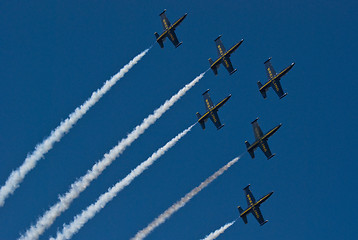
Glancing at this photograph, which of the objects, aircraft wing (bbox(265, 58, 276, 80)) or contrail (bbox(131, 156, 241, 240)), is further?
aircraft wing (bbox(265, 58, 276, 80))

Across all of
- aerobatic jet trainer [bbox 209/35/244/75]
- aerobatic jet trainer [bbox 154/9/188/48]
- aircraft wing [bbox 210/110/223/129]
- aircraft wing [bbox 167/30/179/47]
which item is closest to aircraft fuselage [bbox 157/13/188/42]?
aerobatic jet trainer [bbox 154/9/188/48]

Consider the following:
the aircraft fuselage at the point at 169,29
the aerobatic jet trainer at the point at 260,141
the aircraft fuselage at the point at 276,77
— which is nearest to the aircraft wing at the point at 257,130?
the aerobatic jet trainer at the point at 260,141

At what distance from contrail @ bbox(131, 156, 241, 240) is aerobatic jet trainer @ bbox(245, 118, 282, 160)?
3.25 metres

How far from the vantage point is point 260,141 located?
94.5 meters

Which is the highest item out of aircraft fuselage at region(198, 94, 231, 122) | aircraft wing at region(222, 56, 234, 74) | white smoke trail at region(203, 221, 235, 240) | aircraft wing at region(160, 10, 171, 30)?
aircraft wing at region(160, 10, 171, 30)

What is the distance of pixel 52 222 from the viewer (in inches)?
3253

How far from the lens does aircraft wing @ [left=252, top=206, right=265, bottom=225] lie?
9419cm

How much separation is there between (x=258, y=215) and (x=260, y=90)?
18943 millimetres

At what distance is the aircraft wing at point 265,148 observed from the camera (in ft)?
311

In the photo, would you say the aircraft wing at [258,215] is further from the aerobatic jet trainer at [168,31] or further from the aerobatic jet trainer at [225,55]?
the aerobatic jet trainer at [168,31]

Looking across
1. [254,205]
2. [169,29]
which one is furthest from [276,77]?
[254,205]

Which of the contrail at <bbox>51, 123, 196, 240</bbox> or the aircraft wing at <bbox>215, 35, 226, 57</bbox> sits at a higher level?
the aircraft wing at <bbox>215, 35, 226, 57</bbox>

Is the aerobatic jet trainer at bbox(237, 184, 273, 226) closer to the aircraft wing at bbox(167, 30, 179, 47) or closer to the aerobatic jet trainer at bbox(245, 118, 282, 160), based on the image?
the aerobatic jet trainer at bbox(245, 118, 282, 160)

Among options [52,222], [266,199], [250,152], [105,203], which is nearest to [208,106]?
[250,152]
